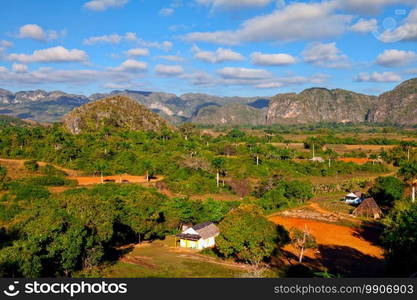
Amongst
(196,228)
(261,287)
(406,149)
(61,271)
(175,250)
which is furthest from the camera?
(406,149)

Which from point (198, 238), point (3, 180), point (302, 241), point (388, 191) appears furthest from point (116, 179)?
point (388, 191)

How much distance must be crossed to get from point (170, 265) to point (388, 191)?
33937 millimetres

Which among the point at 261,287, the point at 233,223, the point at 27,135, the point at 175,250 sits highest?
the point at 27,135

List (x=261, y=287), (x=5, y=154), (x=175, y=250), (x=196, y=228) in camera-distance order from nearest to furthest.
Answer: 1. (x=261, y=287)
2. (x=175, y=250)
3. (x=196, y=228)
4. (x=5, y=154)

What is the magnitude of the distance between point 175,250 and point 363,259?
15171 millimetres

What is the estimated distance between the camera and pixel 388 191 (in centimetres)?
4722

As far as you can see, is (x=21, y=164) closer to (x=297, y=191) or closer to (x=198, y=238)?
(x=198, y=238)

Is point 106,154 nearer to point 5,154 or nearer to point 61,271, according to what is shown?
point 5,154

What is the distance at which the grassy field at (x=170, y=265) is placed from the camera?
2374 centimetres

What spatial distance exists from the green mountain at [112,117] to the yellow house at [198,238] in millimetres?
76237

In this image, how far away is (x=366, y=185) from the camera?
60.9 meters

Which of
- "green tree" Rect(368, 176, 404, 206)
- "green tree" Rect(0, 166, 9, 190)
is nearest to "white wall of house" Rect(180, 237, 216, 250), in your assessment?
"green tree" Rect(368, 176, 404, 206)

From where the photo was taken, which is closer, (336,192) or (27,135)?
(336,192)

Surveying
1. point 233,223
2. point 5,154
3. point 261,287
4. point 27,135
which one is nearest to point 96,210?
point 233,223
